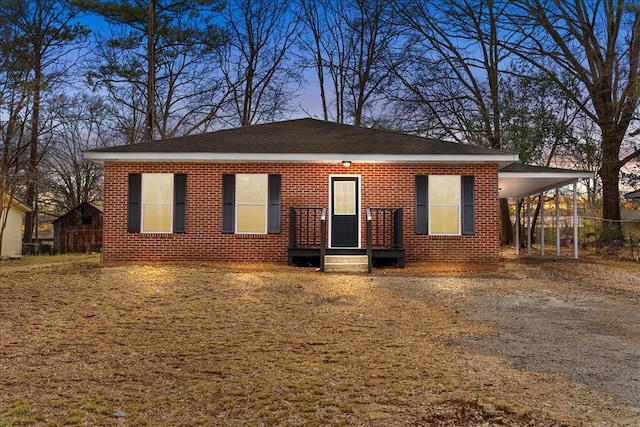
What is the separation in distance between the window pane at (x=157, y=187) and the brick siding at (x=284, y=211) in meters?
0.15

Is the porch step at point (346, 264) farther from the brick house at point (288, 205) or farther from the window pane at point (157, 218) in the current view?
the window pane at point (157, 218)

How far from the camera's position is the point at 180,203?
1241 centimetres

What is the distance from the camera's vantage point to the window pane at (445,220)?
40.7 feet

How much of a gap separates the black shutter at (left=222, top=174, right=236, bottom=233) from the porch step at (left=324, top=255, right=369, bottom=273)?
8.39ft

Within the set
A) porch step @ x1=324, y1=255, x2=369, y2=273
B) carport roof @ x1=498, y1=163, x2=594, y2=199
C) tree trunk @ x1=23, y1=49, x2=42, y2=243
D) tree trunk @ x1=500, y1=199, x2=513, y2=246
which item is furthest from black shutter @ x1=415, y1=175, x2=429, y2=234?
tree trunk @ x1=23, y1=49, x2=42, y2=243

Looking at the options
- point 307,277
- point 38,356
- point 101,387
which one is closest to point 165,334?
point 38,356

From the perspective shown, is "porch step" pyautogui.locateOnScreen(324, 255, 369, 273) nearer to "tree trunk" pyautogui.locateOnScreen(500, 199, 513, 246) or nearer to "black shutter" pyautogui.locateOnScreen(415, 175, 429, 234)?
"black shutter" pyautogui.locateOnScreen(415, 175, 429, 234)

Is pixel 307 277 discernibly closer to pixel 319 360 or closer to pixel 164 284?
pixel 164 284

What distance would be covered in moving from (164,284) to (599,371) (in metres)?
6.79

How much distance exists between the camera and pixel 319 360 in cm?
471

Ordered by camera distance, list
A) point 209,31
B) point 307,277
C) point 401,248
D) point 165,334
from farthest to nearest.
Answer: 1. point 209,31
2. point 401,248
3. point 307,277
4. point 165,334

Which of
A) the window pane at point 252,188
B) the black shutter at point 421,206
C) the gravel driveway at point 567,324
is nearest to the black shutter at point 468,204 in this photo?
the black shutter at point 421,206

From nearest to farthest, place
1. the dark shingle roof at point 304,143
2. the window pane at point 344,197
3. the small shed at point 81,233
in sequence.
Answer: the dark shingle roof at point 304,143, the window pane at point 344,197, the small shed at point 81,233

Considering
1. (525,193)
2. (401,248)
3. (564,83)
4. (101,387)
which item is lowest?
(101,387)
